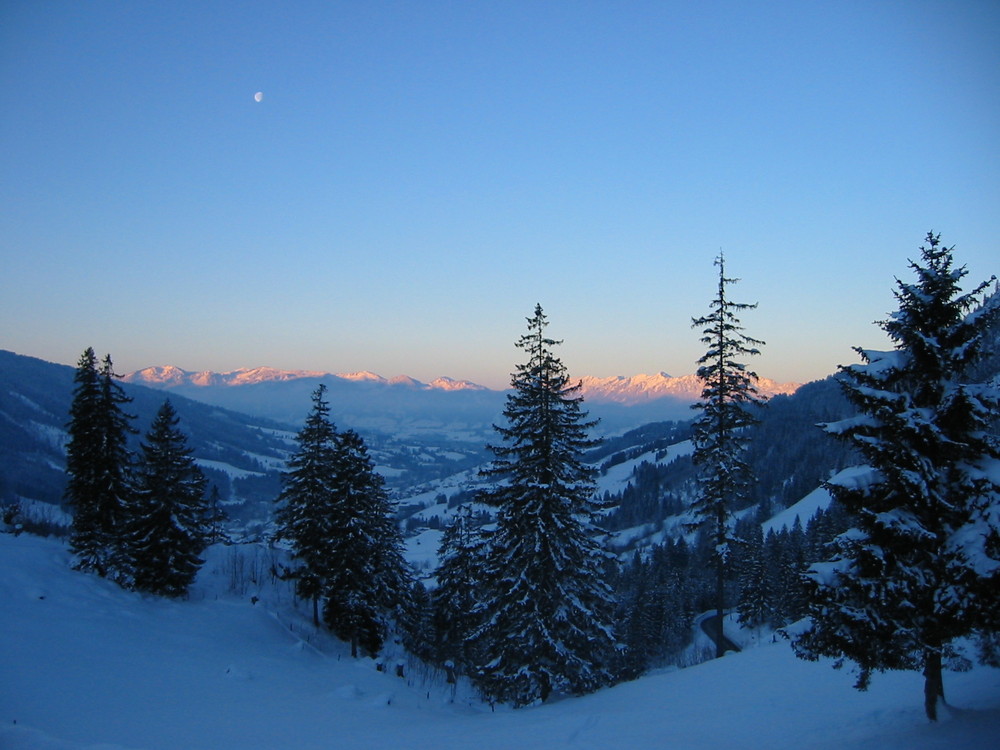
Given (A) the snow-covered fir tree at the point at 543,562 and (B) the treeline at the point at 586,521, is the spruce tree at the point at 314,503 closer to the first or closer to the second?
(B) the treeline at the point at 586,521

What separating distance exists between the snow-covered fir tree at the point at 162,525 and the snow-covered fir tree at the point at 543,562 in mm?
16981

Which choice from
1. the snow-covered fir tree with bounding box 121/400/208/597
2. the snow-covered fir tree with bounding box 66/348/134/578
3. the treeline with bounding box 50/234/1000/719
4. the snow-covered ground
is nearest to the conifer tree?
the treeline with bounding box 50/234/1000/719

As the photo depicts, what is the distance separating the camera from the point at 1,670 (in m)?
13.1

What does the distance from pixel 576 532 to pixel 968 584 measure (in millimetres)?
12686

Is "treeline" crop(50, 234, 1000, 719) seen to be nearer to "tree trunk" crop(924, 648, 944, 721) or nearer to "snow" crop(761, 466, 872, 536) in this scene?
"tree trunk" crop(924, 648, 944, 721)

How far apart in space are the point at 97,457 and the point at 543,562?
2674cm

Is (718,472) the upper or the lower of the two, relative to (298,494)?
upper

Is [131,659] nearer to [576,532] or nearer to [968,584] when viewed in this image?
[576,532]

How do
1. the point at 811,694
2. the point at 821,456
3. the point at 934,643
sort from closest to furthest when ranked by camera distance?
the point at 934,643, the point at 811,694, the point at 821,456

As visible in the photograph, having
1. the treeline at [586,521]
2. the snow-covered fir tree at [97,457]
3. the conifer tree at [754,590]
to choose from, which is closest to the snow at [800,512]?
the conifer tree at [754,590]

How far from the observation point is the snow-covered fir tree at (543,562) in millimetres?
18531

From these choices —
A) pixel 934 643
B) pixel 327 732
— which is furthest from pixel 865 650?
pixel 327 732

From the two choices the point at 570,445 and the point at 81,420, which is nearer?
the point at 570,445

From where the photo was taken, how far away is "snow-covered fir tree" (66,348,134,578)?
30.1 metres
